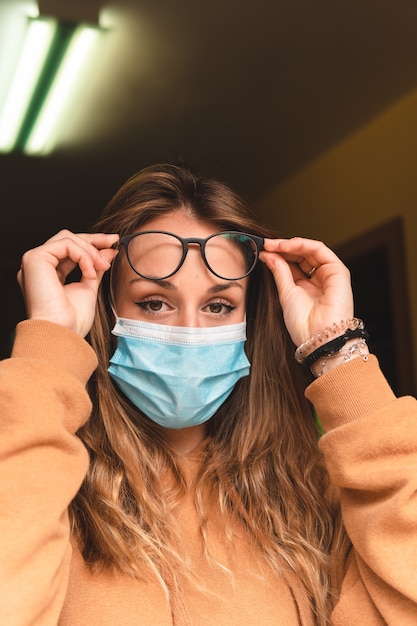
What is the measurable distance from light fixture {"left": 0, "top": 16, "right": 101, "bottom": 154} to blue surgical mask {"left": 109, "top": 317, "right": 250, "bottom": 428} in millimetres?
1881

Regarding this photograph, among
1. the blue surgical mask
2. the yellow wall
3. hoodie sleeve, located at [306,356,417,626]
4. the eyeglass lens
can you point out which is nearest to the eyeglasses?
the eyeglass lens

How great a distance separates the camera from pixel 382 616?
1.27m

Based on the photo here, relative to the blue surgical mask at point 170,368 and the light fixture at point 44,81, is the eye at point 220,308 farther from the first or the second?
the light fixture at point 44,81

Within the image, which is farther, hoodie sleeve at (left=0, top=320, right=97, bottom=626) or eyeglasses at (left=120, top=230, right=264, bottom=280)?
eyeglasses at (left=120, top=230, right=264, bottom=280)

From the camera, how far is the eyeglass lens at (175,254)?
1.49 metres

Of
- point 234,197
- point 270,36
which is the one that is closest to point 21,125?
point 270,36

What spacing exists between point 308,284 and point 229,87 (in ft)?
6.99

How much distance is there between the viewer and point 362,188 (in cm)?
411

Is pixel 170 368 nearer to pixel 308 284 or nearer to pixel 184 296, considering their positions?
pixel 184 296

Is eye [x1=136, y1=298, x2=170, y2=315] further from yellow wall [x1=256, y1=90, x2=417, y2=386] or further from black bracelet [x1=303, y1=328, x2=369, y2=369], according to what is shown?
yellow wall [x1=256, y1=90, x2=417, y2=386]

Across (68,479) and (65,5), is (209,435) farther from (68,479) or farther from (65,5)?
(65,5)

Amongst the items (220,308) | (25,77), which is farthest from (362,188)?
(220,308)

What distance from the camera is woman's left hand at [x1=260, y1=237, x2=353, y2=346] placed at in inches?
58.5

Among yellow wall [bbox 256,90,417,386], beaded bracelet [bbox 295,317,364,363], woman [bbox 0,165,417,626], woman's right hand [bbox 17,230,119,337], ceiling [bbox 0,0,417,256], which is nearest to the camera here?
woman [bbox 0,165,417,626]
